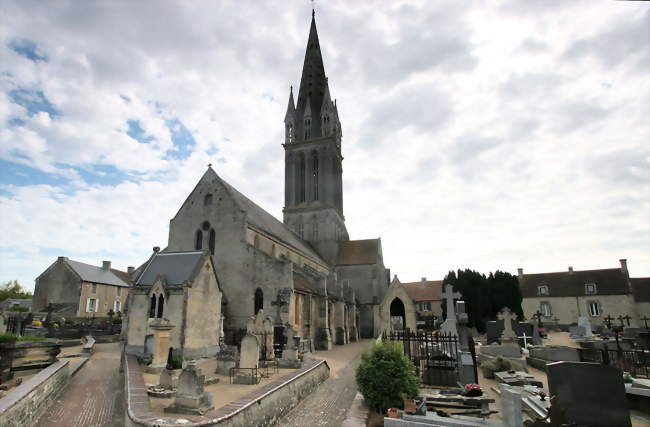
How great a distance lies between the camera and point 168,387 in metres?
10.6

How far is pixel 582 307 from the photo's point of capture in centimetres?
4075

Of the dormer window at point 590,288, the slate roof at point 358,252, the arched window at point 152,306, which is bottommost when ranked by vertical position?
the arched window at point 152,306

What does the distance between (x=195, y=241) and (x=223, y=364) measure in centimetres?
1254

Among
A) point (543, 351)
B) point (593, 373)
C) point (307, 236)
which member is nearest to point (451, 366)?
point (593, 373)

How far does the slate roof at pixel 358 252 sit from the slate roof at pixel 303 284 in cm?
1623

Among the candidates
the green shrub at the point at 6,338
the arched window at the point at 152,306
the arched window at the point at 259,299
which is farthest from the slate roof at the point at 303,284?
the green shrub at the point at 6,338

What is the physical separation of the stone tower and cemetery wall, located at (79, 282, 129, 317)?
806 inches

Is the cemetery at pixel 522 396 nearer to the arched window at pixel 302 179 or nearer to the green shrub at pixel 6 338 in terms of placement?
the green shrub at pixel 6 338

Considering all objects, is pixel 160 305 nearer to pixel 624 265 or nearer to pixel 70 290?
pixel 70 290

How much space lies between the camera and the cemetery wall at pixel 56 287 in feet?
117

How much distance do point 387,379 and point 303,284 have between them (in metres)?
16.9

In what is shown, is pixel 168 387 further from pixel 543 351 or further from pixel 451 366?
pixel 543 351

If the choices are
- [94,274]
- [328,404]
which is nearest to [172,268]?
[328,404]

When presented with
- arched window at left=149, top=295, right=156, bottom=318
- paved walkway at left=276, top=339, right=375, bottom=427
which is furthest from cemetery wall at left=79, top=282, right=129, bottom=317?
paved walkway at left=276, top=339, right=375, bottom=427
